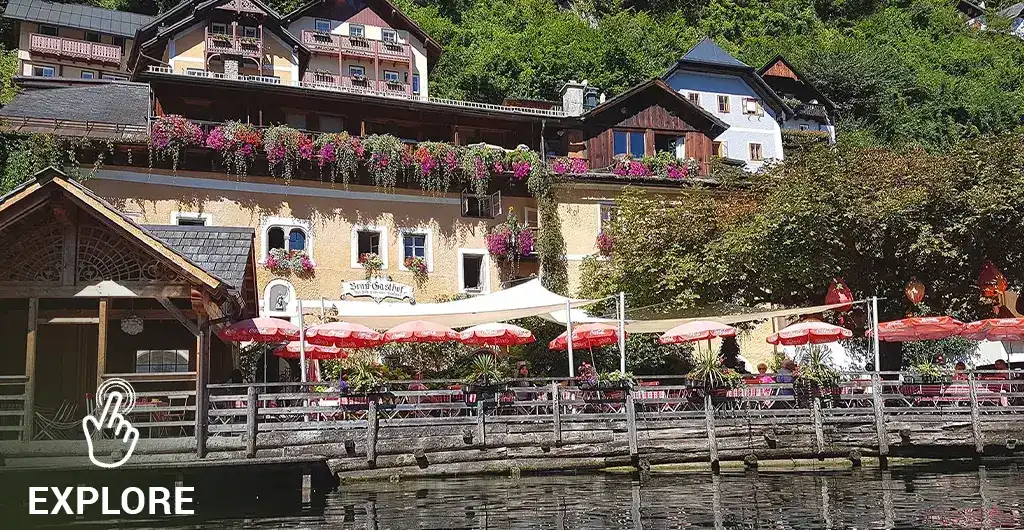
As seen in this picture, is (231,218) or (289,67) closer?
(231,218)

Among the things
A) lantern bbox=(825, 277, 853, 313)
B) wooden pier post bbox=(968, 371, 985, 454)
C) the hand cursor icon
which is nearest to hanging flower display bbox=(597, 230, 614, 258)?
lantern bbox=(825, 277, 853, 313)

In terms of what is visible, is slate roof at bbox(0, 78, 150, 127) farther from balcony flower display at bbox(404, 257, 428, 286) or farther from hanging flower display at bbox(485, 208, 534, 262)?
hanging flower display at bbox(485, 208, 534, 262)

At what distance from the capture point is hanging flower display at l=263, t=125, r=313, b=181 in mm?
28344

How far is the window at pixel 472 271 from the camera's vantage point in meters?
31.4

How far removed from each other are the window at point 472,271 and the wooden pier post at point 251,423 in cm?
1464

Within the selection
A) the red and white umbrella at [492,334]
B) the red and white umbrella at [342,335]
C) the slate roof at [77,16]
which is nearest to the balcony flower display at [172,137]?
the red and white umbrella at [342,335]

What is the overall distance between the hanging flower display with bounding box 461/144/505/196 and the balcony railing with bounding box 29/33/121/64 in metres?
34.5

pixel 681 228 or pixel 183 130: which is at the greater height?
pixel 183 130

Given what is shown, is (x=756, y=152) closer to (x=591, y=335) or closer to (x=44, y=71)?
(x=591, y=335)

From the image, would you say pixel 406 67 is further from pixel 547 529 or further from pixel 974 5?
pixel 974 5

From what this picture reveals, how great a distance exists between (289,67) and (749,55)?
3239 centimetres

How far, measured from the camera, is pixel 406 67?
156 feet

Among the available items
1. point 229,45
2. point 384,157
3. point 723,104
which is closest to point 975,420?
point 384,157

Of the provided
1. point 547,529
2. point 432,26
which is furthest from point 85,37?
point 547,529
